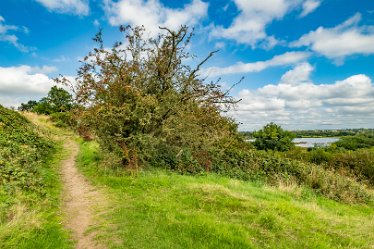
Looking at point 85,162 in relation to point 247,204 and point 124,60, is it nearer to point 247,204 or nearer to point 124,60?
point 124,60

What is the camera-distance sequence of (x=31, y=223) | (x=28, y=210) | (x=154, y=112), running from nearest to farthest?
(x=31, y=223), (x=28, y=210), (x=154, y=112)

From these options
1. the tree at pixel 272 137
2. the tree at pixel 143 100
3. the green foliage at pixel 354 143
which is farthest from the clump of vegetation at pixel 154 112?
the tree at pixel 272 137

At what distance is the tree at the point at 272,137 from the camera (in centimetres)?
7175

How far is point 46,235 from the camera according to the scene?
21.2 ft

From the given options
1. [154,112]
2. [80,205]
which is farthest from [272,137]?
[80,205]

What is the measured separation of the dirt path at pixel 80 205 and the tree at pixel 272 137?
62938 mm

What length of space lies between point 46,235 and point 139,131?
7.40 metres

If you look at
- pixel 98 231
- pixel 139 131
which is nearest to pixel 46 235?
pixel 98 231

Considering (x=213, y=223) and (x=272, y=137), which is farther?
(x=272, y=137)

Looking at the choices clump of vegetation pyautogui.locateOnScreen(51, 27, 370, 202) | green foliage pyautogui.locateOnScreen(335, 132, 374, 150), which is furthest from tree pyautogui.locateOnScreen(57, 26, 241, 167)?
green foliage pyautogui.locateOnScreen(335, 132, 374, 150)

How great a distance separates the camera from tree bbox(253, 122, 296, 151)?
235ft

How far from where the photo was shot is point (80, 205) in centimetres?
900

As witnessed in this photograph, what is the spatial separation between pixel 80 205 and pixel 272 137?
68.5 meters

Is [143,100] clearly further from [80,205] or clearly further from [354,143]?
[354,143]
